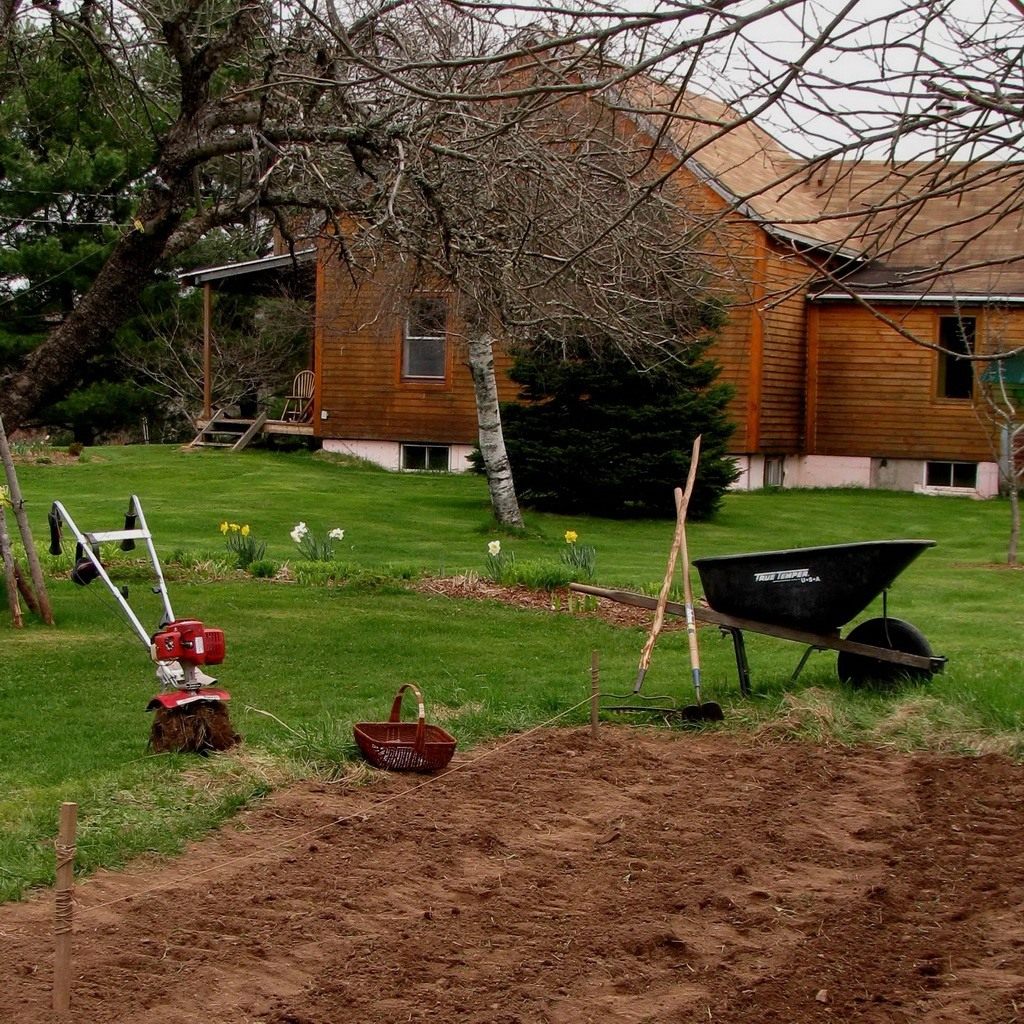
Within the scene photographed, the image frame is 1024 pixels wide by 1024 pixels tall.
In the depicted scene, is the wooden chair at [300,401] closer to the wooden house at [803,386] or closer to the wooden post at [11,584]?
the wooden house at [803,386]

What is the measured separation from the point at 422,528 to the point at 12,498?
829cm

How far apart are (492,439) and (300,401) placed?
12.4 metres

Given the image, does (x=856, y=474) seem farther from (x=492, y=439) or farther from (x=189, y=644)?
(x=189, y=644)

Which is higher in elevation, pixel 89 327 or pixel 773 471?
pixel 89 327

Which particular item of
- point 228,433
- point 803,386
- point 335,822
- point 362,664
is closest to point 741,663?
point 362,664

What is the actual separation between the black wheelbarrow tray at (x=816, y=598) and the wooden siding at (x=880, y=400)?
17209 millimetres

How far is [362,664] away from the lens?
34.0ft

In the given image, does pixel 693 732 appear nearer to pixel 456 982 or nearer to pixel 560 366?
pixel 456 982

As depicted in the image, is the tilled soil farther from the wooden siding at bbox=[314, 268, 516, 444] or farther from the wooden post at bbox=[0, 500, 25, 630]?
the wooden siding at bbox=[314, 268, 516, 444]

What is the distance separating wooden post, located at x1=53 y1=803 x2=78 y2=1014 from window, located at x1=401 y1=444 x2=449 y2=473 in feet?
76.0

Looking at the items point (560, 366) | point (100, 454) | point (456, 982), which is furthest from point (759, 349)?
point (456, 982)

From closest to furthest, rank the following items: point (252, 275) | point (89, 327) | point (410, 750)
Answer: point (410, 750) < point (89, 327) < point (252, 275)

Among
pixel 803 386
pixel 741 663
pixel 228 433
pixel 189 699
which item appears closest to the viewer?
pixel 189 699

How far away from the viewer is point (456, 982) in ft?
15.0
